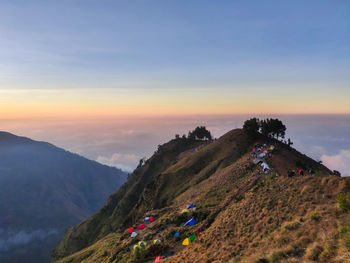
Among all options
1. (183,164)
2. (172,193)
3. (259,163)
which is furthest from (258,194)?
(183,164)

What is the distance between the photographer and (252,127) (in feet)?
257

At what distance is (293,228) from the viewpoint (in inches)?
736

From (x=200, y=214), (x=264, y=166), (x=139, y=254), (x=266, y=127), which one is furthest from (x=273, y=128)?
(x=139, y=254)

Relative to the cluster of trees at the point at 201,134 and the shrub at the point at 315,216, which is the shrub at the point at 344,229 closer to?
the shrub at the point at 315,216

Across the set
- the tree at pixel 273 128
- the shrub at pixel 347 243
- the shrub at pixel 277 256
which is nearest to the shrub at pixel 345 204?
the shrub at pixel 347 243

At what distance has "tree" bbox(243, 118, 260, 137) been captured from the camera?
7838cm

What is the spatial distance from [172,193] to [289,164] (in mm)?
34852

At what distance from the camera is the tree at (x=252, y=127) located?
78.4 metres

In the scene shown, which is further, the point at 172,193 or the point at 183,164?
the point at 183,164

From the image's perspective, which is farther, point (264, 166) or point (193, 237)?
point (264, 166)

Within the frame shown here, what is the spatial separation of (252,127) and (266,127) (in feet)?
15.9

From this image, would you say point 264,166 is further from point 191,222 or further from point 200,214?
point 191,222

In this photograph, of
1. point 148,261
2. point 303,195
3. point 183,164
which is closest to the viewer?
point 303,195

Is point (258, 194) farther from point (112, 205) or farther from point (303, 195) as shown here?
point (112, 205)
